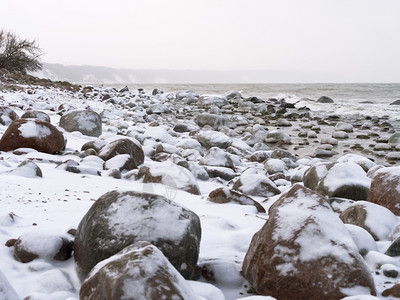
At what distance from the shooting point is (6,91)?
430 inches

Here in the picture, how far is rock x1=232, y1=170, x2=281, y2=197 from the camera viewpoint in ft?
14.6

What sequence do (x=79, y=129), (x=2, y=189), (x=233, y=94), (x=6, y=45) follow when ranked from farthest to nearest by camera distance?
(x=233, y=94), (x=6, y=45), (x=79, y=129), (x=2, y=189)

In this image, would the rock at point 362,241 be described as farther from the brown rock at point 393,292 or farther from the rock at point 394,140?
the rock at point 394,140

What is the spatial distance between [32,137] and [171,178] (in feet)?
7.52

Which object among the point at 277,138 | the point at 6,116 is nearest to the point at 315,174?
the point at 6,116

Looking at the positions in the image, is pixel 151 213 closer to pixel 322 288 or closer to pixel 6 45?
pixel 322 288

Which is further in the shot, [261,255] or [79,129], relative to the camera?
[79,129]

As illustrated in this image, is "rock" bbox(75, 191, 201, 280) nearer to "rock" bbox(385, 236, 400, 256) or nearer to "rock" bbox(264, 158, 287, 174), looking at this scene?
"rock" bbox(385, 236, 400, 256)

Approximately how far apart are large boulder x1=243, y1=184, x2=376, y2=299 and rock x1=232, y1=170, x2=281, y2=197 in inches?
Result: 79.1

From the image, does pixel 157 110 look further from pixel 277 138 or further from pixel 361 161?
pixel 361 161

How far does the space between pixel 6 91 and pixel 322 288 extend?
36.0 ft

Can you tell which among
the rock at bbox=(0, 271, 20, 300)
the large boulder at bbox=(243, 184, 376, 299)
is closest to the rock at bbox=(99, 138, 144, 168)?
the large boulder at bbox=(243, 184, 376, 299)

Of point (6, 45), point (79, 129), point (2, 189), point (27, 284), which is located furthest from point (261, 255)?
point (6, 45)

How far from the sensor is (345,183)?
4.13m
